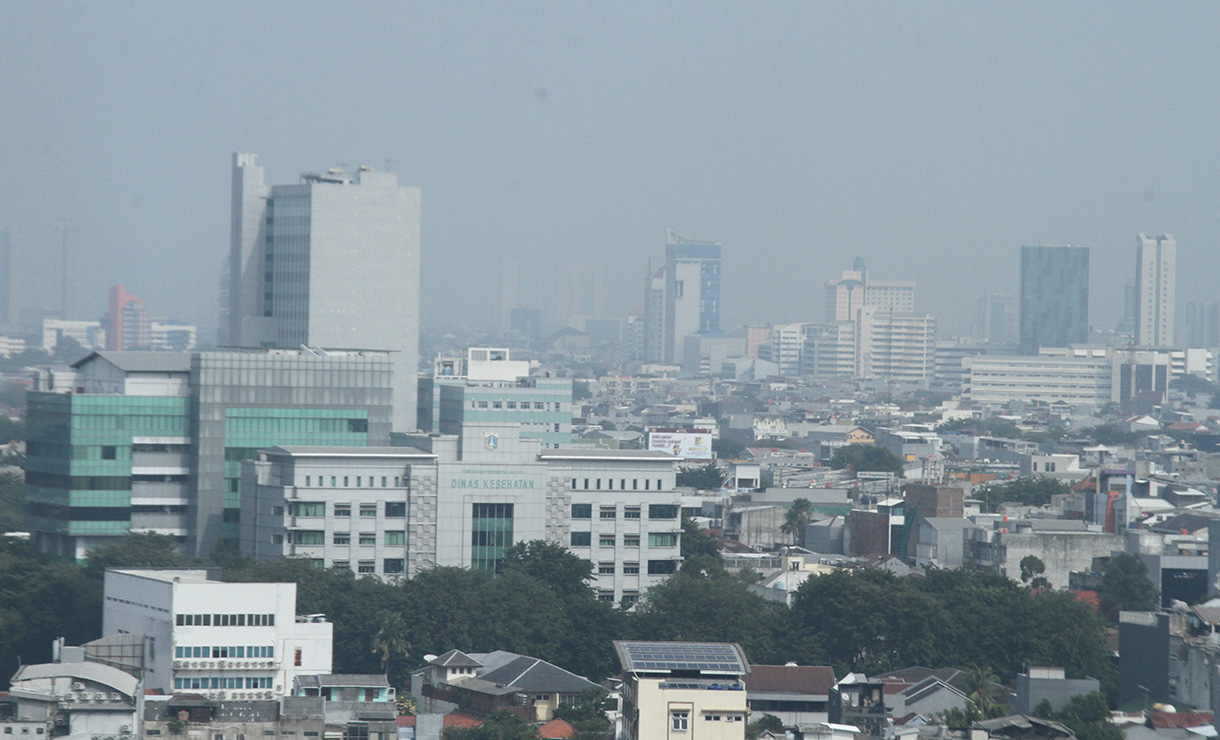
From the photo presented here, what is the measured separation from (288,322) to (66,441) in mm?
19088

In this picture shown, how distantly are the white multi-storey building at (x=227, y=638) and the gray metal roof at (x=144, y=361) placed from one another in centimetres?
1785

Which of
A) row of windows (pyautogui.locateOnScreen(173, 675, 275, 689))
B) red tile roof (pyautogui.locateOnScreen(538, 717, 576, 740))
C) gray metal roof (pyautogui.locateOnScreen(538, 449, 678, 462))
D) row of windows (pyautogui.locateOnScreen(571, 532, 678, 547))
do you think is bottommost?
red tile roof (pyautogui.locateOnScreen(538, 717, 576, 740))

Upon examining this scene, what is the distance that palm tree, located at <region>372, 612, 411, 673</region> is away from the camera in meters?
43.9

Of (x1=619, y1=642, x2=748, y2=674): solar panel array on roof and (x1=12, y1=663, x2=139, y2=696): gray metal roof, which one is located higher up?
(x1=619, y1=642, x2=748, y2=674): solar panel array on roof

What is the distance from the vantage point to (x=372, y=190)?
240ft

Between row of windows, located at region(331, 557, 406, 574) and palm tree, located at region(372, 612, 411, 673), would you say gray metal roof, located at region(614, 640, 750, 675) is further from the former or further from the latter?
row of windows, located at region(331, 557, 406, 574)

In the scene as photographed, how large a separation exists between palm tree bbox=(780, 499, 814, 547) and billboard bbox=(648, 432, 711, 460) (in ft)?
115

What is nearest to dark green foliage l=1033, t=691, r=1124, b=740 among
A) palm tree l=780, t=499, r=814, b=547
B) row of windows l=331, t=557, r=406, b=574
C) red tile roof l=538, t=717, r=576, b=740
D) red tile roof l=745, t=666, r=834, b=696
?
red tile roof l=745, t=666, r=834, b=696

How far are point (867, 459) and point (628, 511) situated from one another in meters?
54.2

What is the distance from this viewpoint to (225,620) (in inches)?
1566

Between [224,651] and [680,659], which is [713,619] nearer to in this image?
[224,651]

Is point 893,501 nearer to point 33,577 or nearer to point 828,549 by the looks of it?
point 828,549

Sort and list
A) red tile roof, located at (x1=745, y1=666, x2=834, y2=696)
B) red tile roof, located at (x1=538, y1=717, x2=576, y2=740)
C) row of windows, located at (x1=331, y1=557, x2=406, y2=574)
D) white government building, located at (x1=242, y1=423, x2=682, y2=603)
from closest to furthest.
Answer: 1. red tile roof, located at (x1=538, y1=717, x2=576, y2=740)
2. red tile roof, located at (x1=745, y1=666, x2=834, y2=696)
3. row of windows, located at (x1=331, y1=557, x2=406, y2=574)
4. white government building, located at (x1=242, y1=423, x2=682, y2=603)

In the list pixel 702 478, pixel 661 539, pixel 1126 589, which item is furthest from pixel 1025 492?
pixel 661 539
